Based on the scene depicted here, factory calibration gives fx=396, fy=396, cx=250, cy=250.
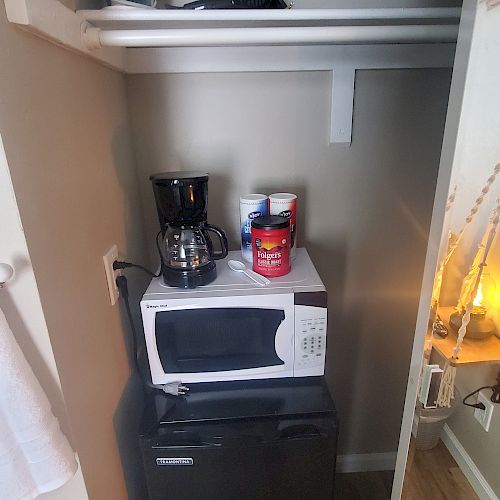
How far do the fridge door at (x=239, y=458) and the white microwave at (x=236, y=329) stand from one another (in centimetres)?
14

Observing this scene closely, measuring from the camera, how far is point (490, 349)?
2.95 feet

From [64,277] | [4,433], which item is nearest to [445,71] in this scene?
[64,277]

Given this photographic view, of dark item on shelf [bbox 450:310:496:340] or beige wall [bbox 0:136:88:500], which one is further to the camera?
dark item on shelf [bbox 450:310:496:340]

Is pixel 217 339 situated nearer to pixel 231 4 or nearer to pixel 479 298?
pixel 479 298

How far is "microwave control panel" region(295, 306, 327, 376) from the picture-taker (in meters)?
0.98

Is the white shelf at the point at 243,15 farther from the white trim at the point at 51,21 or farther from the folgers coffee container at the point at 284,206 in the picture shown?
the folgers coffee container at the point at 284,206

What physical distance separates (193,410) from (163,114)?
2.76ft

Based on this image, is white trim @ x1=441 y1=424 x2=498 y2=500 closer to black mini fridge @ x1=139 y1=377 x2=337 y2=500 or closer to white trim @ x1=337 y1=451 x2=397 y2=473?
black mini fridge @ x1=139 y1=377 x2=337 y2=500

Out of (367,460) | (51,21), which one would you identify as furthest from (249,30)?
(367,460)

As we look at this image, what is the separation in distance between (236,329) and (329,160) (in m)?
0.61

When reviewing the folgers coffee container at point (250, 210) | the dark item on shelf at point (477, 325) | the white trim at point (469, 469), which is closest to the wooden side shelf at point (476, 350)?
the dark item on shelf at point (477, 325)

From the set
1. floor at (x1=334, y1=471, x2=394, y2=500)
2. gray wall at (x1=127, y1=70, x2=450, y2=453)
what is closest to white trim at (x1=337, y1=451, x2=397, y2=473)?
floor at (x1=334, y1=471, x2=394, y2=500)

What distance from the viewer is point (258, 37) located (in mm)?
782

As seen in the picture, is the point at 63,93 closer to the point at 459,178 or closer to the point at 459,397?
the point at 459,178
